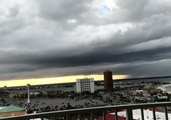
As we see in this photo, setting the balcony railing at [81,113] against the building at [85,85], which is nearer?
the balcony railing at [81,113]

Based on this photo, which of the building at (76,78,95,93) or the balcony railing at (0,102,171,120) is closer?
the balcony railing at (0,102,171,120)

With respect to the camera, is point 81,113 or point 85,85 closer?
point 81,113

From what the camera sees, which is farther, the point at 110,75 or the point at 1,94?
the point at 1,94

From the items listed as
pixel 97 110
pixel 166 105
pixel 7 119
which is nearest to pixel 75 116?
pixel 97 110

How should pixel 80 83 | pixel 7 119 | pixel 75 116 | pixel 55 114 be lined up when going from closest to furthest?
1. pixel 7 119
2. pixel 55 114
3. pixel 75 116
4. pixel 80 83

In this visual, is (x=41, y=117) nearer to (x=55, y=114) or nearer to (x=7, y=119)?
(x=55, y=114)

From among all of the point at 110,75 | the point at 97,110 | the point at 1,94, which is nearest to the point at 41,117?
the point at 97,110

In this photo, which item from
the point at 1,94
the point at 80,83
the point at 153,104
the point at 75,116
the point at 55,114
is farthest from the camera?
the point at 80,83

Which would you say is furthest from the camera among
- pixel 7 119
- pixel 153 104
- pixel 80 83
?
pixel 80 83

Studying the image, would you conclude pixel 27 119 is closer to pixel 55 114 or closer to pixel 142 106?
pixel 55 114
